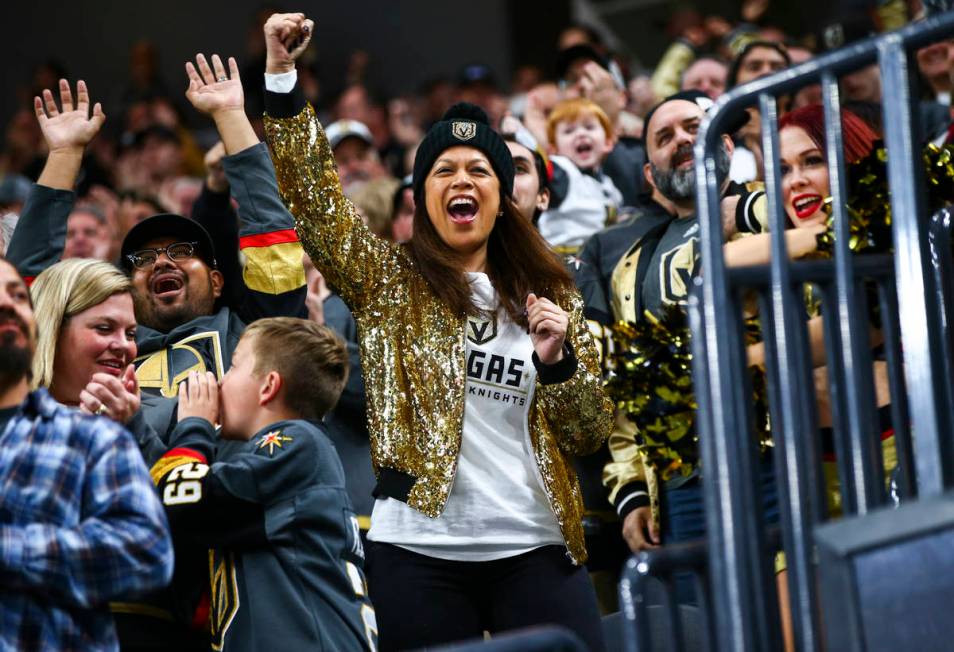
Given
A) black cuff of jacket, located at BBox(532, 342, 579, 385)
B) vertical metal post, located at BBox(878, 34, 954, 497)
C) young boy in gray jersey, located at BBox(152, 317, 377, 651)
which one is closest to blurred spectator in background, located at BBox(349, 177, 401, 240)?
black cuff of jacket, located at BBox(532, 342, 579, 385)

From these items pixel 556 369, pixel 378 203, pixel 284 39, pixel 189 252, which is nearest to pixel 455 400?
pixel 556 369

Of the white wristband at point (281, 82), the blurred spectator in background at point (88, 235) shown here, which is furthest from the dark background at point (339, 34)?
the white wristband at point (281, 82)

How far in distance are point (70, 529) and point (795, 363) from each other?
4.56 feet

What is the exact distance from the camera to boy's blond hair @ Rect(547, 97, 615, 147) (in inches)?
265

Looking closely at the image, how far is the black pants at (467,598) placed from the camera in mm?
3691

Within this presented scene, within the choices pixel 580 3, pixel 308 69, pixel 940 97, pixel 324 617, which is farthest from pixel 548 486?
pixel 580 3

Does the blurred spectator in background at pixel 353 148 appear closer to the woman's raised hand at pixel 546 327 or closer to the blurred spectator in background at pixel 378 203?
the blurred spectator in background at pixel 378 203

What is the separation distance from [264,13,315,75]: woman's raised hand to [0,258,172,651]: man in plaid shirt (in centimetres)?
139

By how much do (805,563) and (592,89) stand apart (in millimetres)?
5098

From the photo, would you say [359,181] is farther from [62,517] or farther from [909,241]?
[909,241]

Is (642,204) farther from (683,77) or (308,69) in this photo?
(308,69)

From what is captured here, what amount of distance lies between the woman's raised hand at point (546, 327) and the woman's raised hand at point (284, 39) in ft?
3.22

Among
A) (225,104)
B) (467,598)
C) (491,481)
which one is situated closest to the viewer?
(467,598)

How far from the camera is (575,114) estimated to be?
6.73 metres
